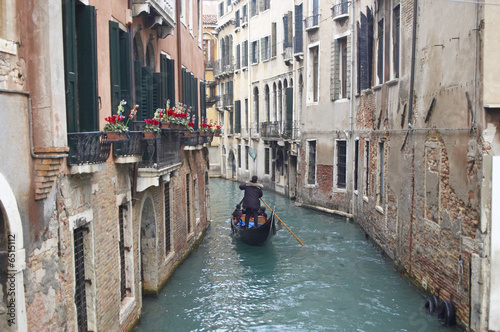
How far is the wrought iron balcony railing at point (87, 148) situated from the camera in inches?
203

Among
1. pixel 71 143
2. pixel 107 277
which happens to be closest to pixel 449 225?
pixel 107 277

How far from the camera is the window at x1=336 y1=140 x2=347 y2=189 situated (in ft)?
56.5

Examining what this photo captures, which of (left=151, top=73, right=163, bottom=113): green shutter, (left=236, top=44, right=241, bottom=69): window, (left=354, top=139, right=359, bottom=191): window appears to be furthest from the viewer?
(left=236, top=44, right=241, bottom=69): window

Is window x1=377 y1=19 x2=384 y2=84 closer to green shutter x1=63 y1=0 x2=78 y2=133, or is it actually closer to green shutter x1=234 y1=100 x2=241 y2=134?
green shutter x1=63 y1=0 x2=78 y2=133

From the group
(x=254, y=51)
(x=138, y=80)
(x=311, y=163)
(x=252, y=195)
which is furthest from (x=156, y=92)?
(x=254, y=51)

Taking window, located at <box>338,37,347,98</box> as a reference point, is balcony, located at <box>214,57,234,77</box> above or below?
above

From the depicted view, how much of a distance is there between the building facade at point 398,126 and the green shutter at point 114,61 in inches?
176

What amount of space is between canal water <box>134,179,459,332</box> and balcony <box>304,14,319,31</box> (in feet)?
25.2

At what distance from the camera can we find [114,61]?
6.89 metres

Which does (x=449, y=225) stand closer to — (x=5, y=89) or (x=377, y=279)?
(x=377, y=279)

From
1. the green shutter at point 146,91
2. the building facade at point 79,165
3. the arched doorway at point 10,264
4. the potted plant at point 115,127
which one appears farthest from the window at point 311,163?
the arched doorway at point 10,264

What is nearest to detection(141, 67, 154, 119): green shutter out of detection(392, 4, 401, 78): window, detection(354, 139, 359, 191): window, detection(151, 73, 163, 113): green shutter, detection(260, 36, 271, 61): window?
detection(151, 73, 163, 113): green shutter

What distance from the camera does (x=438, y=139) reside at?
8.19 m

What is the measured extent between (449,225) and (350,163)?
8.92 m
